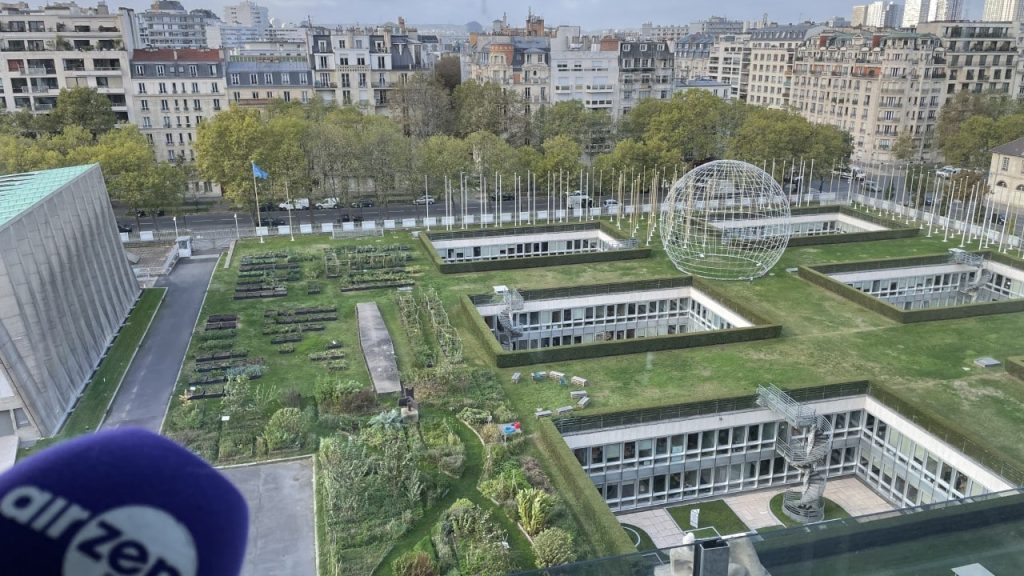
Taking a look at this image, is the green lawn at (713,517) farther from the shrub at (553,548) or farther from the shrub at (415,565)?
the shrub at (415,565)

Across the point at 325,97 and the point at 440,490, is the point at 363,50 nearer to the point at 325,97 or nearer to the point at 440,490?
the point at 325,97

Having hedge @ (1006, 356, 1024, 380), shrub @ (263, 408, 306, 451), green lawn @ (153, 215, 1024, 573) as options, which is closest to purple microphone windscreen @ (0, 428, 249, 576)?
green lawn @ (153, 215, 1024, 573)

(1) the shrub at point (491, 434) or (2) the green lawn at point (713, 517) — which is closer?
(1) the shrub at point (491, 434)

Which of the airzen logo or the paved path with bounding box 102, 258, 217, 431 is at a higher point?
the airzen logo

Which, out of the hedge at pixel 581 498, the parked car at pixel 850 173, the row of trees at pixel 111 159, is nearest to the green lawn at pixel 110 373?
the hedge at pixel 581 498

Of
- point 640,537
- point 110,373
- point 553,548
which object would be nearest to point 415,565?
point 553,548

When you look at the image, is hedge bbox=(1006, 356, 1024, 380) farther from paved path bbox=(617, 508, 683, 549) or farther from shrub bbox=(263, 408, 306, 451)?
shrub bbox=(263, 408, 306, 451)
